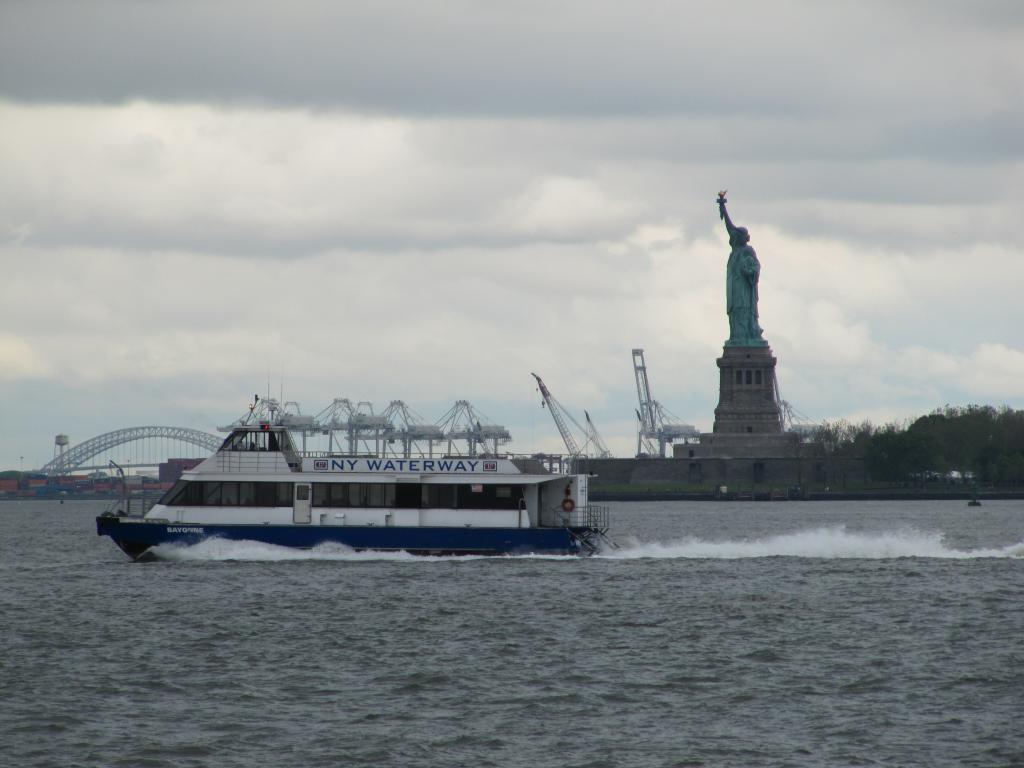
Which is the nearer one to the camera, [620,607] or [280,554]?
[620,607]

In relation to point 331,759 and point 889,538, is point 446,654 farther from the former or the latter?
point 889,538

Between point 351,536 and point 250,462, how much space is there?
451 cm

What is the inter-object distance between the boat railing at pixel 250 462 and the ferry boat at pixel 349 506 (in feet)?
0.12

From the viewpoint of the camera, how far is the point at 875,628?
48156mm

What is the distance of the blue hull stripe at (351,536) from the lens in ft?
212

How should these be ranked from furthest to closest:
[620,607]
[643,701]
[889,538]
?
[889,538] → [620,607] → [643,701]

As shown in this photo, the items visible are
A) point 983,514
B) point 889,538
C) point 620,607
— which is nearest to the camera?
point 620,607

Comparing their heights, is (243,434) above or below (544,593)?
above

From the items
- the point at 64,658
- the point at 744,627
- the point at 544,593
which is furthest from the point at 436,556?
the point at 64,658

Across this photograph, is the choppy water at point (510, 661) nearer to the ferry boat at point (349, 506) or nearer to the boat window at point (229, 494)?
the ferry boat at point (349, 506)

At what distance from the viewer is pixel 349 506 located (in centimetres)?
6531

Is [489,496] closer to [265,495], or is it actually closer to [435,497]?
[435,497]

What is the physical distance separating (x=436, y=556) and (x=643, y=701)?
29.0 m

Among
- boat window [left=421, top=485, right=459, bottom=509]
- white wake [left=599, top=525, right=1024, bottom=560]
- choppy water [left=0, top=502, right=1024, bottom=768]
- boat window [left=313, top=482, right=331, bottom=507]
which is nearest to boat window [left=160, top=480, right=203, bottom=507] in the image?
choppy water [left=0, top=502, right=1024, bottom=768]
